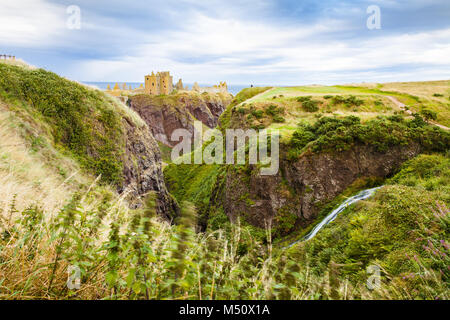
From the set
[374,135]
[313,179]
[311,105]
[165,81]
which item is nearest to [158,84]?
[165,81]

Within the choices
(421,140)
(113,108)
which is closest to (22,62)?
(113,108)

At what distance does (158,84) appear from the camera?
415 feet

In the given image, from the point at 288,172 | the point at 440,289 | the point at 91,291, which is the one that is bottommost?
the point at 288,172

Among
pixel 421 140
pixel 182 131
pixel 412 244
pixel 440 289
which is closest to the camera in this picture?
pixel 440 289

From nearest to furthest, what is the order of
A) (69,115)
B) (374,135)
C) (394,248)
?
1. (394,248)
2. (69,115)
3. (374,135)

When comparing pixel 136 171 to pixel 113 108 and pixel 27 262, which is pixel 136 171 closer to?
pixel 113 108

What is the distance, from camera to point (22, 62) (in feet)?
66.5

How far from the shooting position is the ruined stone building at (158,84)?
124750 mm

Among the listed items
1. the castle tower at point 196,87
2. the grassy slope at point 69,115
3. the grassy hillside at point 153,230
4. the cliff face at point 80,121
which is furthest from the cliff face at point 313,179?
the castle tower at point 196,87

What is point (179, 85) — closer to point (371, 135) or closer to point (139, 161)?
point (139, 161)

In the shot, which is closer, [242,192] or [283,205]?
[283,205]

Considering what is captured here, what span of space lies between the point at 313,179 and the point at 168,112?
4101 inches
